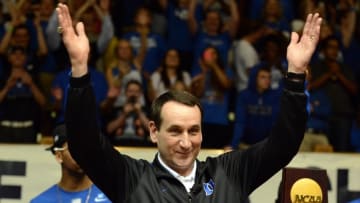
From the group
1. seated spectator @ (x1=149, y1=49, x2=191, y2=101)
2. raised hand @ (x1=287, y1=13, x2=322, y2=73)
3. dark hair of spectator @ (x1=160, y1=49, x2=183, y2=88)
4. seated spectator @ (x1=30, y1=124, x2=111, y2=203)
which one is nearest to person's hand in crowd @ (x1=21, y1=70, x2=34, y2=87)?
seated spectator @ (x1=149, y1=49, x2=191, y2=101)

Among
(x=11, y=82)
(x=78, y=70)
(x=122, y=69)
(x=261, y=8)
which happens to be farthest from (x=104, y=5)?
(x=78, y=70)

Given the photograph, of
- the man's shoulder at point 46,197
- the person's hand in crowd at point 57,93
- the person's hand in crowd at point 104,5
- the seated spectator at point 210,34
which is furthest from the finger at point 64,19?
the person's hand in crowd at point 104,5

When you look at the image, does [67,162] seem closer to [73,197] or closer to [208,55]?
[73,197]

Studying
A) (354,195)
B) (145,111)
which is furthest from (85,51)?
(145,111)

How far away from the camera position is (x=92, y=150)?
11.0 ft

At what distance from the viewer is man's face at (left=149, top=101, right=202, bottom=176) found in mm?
3432

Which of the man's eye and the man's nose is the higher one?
the man's eye

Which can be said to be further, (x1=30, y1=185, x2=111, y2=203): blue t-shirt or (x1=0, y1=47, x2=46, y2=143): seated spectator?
(x1=0, y1=47, x2=46, y2=143): seated spectator

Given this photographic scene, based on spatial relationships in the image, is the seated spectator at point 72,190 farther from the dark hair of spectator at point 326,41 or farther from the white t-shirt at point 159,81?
the dark hair of spectator at point 326,41

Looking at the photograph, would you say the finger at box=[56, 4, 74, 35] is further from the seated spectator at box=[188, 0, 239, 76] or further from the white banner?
the seated spectator at box=[188, 0, 239, 76]

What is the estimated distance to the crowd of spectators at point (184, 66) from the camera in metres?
8.55

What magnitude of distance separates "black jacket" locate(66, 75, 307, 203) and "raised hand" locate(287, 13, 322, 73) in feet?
0.29

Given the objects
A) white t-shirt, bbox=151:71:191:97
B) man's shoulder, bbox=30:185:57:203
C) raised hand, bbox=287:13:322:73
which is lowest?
man's shoulder, bbox=30:185:57:203

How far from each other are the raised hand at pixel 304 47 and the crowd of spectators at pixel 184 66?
175 inches
